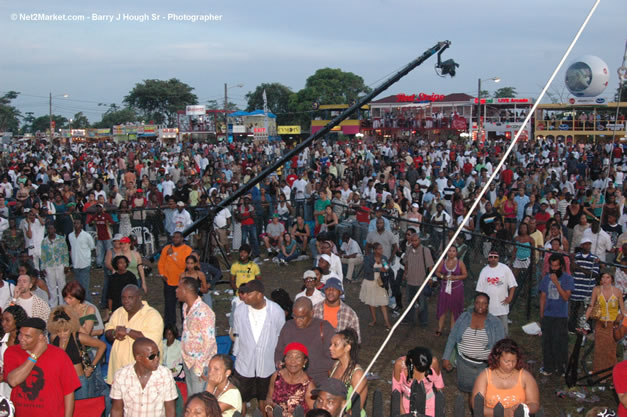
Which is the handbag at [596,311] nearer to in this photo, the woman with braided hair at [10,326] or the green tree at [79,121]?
the woman with braided hair at [10,326]

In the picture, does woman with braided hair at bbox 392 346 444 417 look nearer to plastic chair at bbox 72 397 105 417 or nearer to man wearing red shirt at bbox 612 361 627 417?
man wearing red shirt at bbox 612 361 627 417

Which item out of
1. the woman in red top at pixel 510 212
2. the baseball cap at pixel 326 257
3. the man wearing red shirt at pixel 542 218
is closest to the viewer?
the baseball cap at pixel 326 257

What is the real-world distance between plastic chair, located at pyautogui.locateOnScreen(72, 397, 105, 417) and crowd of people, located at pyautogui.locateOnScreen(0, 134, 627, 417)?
7.6 inches

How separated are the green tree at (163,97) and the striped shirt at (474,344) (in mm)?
85735

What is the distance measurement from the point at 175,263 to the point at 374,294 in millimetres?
3079

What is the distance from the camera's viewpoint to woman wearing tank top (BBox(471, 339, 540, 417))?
15.5 ft

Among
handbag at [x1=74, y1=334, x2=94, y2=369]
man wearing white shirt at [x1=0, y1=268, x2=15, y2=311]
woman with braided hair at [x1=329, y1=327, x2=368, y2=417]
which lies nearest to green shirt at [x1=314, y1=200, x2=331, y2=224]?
man wearing white shirt at [x1=0, y1=268, x2=15, y2=311]

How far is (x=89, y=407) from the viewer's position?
566 centimetres

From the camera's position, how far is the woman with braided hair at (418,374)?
16.1 ft

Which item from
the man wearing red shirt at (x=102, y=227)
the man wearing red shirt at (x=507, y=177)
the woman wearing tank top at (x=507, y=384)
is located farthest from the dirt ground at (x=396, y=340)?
the man wearing red shirt at (x=507, y=177)

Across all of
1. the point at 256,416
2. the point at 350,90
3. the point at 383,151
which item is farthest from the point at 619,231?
the point at 350,90

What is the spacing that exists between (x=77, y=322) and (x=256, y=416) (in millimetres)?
2734

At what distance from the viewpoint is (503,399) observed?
472cm

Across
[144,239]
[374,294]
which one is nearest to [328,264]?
[374,294]
